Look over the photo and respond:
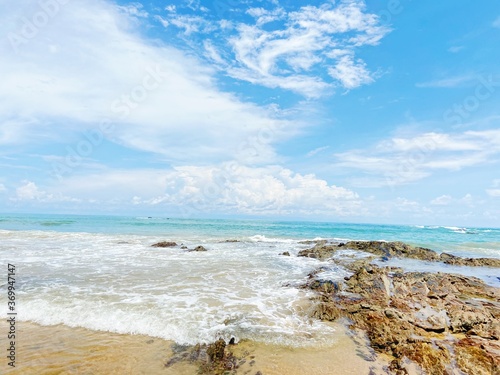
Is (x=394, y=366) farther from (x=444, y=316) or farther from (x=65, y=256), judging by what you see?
(x=65, y=256)

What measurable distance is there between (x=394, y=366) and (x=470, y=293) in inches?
327

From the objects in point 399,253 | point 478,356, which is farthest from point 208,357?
point 399,253

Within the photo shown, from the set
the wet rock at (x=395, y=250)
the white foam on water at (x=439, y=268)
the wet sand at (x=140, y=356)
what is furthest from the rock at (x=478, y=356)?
the wet rock at (x=395, y=250)

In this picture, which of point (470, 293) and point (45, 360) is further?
point (470, 293)

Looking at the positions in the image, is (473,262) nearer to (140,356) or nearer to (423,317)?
(423,317)

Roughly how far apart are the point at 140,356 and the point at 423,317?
24.8ft

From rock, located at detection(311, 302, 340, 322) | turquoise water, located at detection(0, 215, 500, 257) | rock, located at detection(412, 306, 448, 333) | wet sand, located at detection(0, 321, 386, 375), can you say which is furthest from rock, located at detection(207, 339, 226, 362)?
turquoise water, located at detection(0, 215, 500, 257)

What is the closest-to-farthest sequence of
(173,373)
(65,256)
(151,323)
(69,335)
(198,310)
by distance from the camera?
1. (173,373)
2. (69,335)
3. (151,323)
4. (198,310)
5. (65,256)

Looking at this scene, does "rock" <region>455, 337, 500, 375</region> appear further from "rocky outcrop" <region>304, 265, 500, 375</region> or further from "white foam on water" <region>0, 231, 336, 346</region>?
"white foam on water" <region>0, 231, 336, 346</region>

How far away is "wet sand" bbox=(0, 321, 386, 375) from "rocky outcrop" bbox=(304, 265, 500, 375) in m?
0.84

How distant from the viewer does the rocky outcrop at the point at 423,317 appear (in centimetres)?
587

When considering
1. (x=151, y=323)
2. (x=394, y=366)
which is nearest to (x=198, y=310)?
(x=151, y=323)

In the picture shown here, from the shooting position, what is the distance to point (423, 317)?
808 centimetres

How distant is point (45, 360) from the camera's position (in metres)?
5.76
